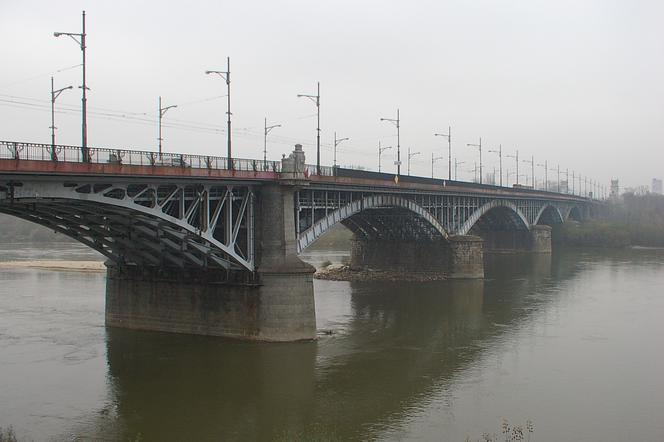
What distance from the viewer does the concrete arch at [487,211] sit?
73562mm

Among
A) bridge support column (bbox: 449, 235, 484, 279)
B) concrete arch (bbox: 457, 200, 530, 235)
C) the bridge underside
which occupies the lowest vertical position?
bridge support column (bbox: 449, 235, 484, 279)

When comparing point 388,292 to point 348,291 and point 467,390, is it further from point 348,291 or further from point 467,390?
point 467,390

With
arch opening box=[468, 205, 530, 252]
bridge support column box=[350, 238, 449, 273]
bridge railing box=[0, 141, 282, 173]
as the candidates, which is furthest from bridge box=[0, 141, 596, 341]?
arch opening box=[468, 205, 530, 252]

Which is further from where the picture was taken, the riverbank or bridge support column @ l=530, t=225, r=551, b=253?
bridge support column @ l=530, t=225, r=551, b=253

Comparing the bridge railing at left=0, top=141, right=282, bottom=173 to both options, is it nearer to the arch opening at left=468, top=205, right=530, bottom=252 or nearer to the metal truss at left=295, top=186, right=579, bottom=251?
the metal truss at left=295, top=186, right=579, bottom=251

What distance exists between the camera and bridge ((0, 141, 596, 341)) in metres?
26.4

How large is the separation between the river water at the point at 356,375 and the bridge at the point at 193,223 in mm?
1559

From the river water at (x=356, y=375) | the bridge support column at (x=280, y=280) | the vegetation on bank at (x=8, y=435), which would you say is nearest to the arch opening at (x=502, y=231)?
the river water at (x=356, y=375)

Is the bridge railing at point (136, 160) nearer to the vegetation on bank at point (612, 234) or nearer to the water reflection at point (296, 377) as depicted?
the water reflection at point (296, 377)

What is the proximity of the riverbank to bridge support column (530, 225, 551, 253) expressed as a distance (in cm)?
3573

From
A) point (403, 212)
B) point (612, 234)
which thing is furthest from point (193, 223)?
point (612, 234)

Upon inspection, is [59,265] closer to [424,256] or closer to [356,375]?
[424,256]

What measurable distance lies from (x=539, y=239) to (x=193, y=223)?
241 feet

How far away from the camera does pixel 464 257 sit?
220ft
